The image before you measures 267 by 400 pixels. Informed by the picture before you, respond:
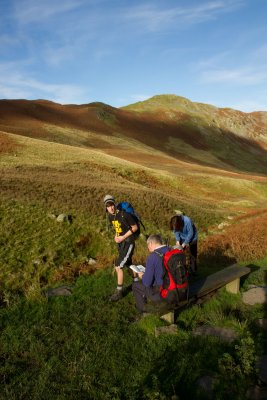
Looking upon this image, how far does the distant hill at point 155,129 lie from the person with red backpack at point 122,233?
146 feet

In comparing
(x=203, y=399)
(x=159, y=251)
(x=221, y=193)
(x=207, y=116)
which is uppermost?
(x=207, y=116)

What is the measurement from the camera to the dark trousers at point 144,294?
7.07 metres

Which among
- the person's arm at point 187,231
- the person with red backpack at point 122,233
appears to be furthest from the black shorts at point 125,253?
the person's arm at point 187,231

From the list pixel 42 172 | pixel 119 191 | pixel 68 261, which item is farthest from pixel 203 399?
pixel 42 172

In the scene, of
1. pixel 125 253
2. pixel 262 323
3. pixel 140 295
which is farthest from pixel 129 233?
pixel 262 323

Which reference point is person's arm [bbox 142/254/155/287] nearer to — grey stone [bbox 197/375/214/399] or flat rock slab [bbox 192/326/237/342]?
flat rock slab [bbox 192/326/237/342]

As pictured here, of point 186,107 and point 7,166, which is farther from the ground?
point 186,107

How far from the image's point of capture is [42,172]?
27672 mm

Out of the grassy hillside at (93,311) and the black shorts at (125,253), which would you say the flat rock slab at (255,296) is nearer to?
the grassy hillside at (93,311)

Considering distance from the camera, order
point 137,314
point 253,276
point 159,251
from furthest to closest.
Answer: point 253,276, point 137,314, point 159,251

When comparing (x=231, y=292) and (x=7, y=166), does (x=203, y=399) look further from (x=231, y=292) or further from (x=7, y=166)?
(x=7, y=166)

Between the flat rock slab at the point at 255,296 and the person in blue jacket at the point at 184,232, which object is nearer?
the flat rock slab at the point at 255,296

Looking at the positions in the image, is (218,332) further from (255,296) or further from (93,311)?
(93,311)

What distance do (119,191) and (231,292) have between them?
52.9ft
